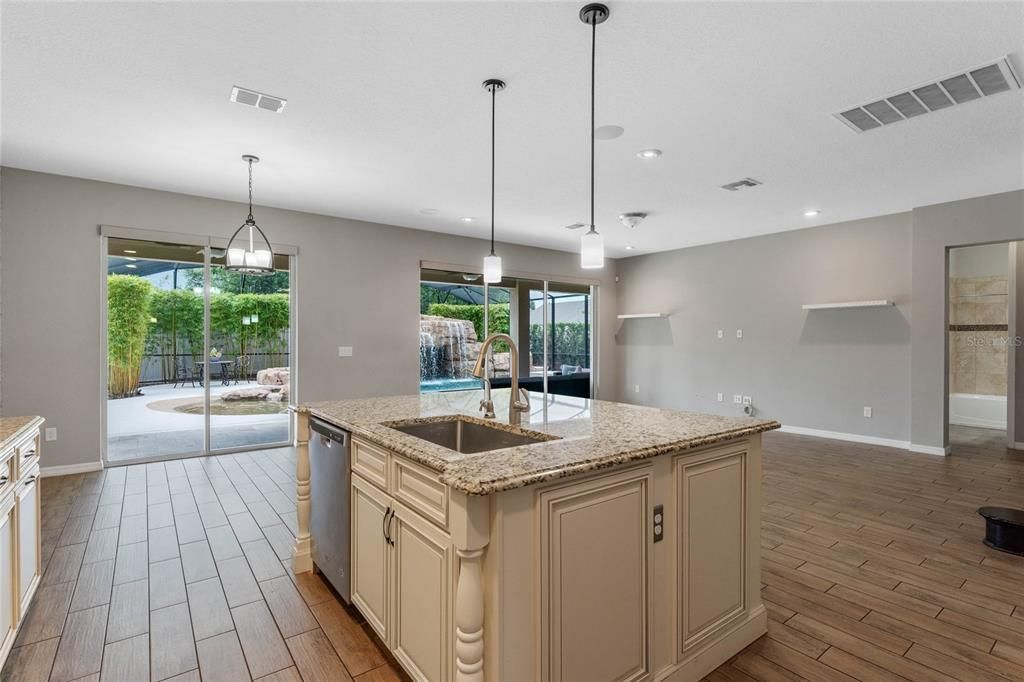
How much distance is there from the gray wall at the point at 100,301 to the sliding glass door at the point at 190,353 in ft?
0.66

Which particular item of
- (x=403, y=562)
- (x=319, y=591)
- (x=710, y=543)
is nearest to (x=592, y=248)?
(x=710, y=543)

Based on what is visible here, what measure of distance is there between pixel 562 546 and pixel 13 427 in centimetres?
228

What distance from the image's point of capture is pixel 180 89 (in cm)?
280

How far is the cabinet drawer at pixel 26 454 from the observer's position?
76.4 inches

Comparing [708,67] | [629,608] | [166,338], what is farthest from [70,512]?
[708,67]

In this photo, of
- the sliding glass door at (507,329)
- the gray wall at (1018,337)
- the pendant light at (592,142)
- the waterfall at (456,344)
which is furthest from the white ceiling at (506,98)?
the waterfall at (456,344)

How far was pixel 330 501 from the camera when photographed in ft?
7.58

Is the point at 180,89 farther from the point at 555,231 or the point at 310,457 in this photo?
the point at 555,231

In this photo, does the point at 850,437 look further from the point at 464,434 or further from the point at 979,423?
the point at 464,434

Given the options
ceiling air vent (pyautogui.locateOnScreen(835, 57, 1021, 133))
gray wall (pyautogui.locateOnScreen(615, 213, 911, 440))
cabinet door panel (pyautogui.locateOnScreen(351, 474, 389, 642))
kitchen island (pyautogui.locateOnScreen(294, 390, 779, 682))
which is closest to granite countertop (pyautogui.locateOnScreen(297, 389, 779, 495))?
kitchen island (pyautogui.locateOnScreen(294, 390, 779, 682))

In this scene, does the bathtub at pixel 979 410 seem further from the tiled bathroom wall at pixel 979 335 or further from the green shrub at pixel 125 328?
the green shrub at pixel 125 328

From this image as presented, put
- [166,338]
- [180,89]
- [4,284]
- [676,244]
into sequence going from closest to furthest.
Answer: [180,89], [4,284], [166,338], [676,244]

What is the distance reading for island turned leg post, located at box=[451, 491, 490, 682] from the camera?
4.32 feet

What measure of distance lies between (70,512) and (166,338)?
6.56ft
